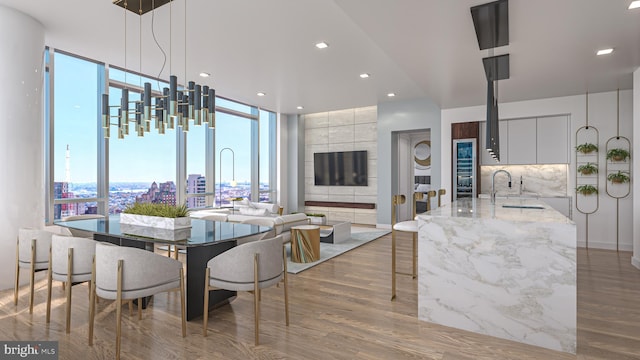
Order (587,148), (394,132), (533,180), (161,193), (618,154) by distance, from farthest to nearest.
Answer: (394,132) → (161,193) → (533,180) → (587,148) → (618,154)

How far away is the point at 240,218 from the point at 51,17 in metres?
3.12

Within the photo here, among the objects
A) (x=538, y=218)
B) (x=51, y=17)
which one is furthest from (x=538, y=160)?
(x=51, y=17)

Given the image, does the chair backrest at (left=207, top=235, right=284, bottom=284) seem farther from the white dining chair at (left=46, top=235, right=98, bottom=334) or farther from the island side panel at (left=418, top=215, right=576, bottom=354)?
the island side panel at (left=418, top=215, right=576, bottom=354)

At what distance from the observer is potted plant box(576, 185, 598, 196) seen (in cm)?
545

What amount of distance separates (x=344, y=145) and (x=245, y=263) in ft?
22.3

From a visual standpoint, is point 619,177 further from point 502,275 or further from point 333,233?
point 333,233

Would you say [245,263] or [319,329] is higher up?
[245,263]

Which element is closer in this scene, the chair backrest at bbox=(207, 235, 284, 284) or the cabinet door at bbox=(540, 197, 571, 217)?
the chair backrest at bbox=(207, 235, 284, 284)

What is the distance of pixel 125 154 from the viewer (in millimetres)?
5773

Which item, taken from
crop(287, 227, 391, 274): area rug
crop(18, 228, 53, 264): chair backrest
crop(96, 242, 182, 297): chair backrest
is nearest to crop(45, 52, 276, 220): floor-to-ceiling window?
crop(18, 228, 53, 264): chair backrest

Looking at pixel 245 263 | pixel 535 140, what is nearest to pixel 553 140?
pixel 535 140

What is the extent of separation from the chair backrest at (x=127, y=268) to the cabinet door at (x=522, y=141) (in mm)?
6043

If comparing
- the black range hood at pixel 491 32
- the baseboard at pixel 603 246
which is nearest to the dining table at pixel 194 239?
the black range hood at pixel 491 32

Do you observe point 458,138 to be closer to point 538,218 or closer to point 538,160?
point 538,160
